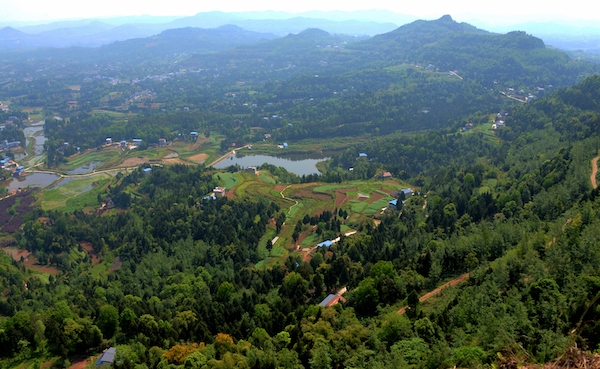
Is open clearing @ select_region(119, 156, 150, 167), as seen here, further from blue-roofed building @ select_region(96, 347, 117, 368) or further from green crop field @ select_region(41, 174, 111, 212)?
blue-roofed building @ select_region(96, 347, 117, 368)

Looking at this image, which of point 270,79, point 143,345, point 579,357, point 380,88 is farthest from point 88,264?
point 270,79

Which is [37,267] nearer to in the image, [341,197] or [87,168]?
[341,197]

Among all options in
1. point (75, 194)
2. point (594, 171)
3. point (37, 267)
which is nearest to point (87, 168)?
point (75, 194)

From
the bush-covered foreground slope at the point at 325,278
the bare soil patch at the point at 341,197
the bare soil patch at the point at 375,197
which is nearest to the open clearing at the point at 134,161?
the bush-covered foreground slope at the point at 325,278

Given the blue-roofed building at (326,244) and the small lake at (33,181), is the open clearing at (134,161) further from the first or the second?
the blue-roofed building at (326,244)

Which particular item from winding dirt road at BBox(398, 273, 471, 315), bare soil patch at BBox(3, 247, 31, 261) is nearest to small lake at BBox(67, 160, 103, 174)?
bare soil patch at BBox(3, 247, 31, 261)
